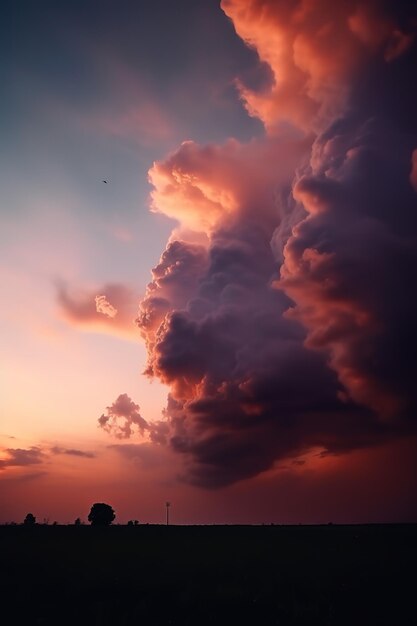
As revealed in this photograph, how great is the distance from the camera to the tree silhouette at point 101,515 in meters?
157

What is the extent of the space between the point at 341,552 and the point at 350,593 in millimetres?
24551

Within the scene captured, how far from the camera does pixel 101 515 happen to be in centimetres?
15875

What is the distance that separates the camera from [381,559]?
44750mm

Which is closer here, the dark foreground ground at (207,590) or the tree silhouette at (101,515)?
the dark foreground ground at (207,590)

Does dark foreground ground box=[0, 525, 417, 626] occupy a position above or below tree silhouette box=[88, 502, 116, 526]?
below

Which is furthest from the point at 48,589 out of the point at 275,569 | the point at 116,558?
the point at 275,569

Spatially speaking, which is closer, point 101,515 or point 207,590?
point 207,590

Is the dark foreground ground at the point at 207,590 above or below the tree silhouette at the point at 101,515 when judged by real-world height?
below

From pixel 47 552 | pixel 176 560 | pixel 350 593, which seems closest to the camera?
pixel 350 593

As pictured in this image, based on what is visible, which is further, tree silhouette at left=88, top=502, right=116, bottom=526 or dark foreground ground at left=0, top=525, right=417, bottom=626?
tree silhouette at left=88, top=502, right=116, bottom=526

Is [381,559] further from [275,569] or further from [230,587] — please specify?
[230,587]

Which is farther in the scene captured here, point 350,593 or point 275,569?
point 275,569

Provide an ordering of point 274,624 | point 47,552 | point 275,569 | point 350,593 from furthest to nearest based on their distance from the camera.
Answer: point 47,552
point 275,569
point 350,593
point 274,624

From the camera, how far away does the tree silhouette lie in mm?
156875
